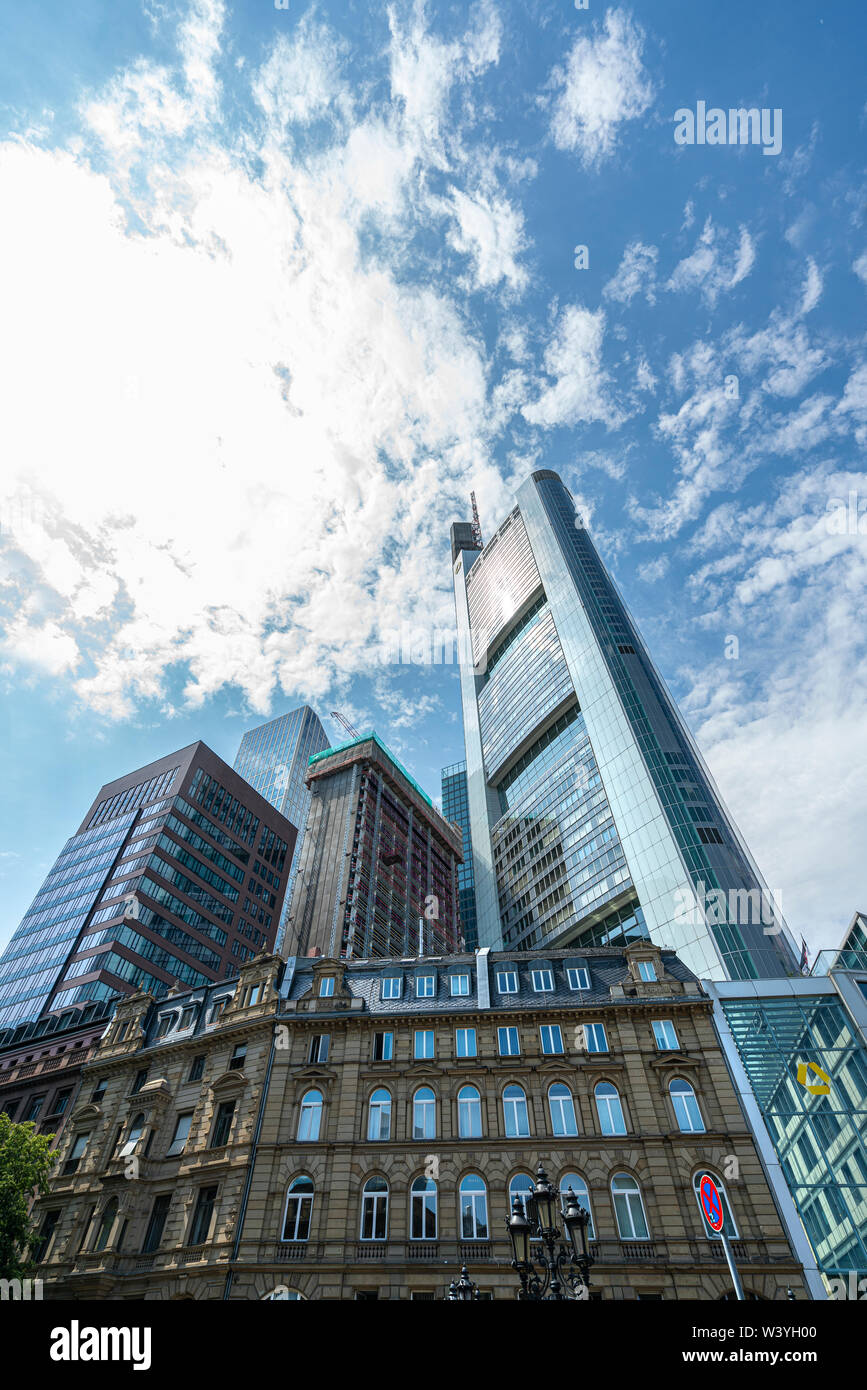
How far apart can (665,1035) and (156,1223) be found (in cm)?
2454

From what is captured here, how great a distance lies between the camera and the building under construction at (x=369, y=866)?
106 meters

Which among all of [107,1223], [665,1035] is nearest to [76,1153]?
[107,1223]

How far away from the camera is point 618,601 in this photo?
384 feet

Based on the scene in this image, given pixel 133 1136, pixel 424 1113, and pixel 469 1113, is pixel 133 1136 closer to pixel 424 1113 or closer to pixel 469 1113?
pixel 424 1113

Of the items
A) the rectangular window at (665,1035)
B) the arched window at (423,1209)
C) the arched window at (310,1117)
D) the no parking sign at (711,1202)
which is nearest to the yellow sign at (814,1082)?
the rectangular window at (665,1035)

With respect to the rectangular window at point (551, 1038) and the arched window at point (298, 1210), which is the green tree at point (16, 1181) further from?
the rectangular window at point (551, 1038)

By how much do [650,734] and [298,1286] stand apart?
72.9 metres

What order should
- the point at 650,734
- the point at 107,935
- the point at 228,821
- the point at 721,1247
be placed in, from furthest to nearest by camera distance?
the point at 228,821
the point at 650,734
the point at 107,935
the point at 721,1247

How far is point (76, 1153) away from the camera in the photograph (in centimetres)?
3831

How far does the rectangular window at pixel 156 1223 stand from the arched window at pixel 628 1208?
19800 mm

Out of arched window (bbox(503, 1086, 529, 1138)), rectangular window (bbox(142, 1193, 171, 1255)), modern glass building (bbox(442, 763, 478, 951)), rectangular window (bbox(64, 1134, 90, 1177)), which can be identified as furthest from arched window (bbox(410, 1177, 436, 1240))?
modern glass building (bbox(442, 763, 478, 951))
